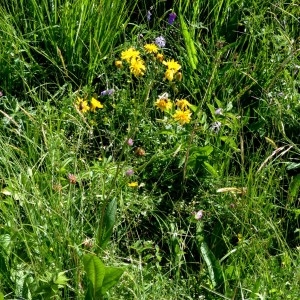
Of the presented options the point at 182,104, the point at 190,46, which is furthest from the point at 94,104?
A: the point at 190,46

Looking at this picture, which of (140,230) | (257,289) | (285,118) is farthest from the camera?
(285,118)

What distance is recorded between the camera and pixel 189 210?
8.09 feet

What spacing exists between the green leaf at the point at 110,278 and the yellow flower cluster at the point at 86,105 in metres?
0.77

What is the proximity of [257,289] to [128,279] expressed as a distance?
389 millimetres

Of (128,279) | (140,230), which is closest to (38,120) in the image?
(140,230)

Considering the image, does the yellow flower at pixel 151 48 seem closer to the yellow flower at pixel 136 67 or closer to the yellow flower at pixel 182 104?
the yellow flower at pixel 136 67

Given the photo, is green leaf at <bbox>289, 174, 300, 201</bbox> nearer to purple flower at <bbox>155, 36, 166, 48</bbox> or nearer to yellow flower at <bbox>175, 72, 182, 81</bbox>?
yellow flower at <bbox>175, 72, 182, 81</bbox>

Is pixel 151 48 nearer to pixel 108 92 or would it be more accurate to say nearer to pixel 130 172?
pixel 108 92

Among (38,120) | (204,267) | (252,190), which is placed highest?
(38,120)

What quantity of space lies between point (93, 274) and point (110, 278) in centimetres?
5

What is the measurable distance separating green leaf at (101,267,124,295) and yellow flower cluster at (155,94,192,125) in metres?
0.77

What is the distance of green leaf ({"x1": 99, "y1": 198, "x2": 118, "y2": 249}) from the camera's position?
211 cm

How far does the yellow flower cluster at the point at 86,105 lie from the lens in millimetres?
2561

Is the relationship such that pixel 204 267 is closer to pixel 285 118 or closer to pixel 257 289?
pixel 257 289
